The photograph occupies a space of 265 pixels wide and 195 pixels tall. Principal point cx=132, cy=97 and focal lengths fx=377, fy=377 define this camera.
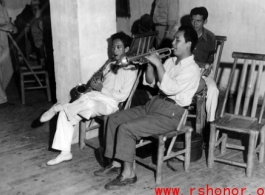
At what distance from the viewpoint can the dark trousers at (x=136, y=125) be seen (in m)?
3.17

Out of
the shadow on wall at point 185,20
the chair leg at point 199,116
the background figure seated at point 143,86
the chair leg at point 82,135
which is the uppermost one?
the shadow on wall at point 185,20

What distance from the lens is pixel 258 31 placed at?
5.53 meters

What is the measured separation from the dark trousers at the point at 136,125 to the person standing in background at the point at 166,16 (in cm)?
285

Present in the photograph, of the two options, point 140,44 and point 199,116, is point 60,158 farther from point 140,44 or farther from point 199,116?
point 199,116

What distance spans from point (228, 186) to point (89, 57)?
75.9 inches

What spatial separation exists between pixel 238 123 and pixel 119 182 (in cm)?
122

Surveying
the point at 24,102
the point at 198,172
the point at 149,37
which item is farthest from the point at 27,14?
the point at 198,172

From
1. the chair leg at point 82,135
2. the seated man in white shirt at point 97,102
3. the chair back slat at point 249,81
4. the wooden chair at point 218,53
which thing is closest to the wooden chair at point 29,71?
the chair leg at point 82,135

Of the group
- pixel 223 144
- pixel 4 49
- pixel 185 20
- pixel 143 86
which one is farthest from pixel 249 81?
pixel 4 49

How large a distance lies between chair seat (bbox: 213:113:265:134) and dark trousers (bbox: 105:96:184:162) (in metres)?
0.42

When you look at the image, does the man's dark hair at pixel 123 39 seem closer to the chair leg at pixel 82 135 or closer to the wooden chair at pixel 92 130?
the wooden chair at pixel 92 130

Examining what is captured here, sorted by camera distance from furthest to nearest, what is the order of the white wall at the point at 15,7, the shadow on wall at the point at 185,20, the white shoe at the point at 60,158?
1. the white wall at the point at 15,7
2. the shadow on wall at the point at 185,20
3. the white shoe at the point at 60,158

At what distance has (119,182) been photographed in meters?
3.21

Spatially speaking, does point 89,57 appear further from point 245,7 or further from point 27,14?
point 27,14
